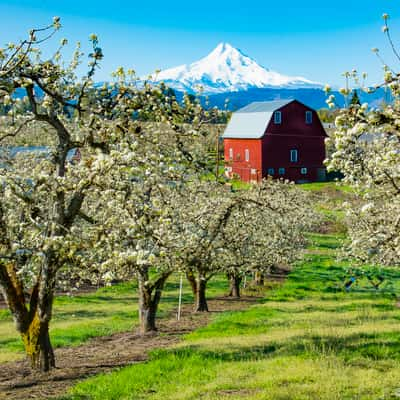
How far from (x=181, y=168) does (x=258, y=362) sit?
4.84 metres

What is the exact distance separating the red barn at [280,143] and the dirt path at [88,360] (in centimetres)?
5011

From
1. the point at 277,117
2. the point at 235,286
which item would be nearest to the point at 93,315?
the point at 235,286

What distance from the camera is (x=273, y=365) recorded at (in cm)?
1201

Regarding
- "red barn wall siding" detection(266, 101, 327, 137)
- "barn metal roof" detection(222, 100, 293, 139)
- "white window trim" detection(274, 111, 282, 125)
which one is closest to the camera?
"barn metal roof" detection(222, 100, 293, 139)

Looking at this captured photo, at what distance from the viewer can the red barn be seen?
72812mm

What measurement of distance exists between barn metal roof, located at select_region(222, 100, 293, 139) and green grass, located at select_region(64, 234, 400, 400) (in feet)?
178

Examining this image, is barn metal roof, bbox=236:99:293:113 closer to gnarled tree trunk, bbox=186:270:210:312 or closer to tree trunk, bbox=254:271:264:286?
tree trunk, bbox=254:271:264:286

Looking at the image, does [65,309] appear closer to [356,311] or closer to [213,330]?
[213,330]

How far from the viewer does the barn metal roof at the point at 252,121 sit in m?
73.3

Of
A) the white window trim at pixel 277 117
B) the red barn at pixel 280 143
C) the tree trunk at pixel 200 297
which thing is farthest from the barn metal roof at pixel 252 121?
the tree trunk at pixel 200 297

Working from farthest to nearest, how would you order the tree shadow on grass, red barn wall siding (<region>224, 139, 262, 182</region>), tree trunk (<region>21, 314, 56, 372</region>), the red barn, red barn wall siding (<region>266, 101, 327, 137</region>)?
red barn wall siding (<region>266, 101, 327, 137</region>) → the red barn → red barn wall siding (<region>224, 139, 262, 182</region>) → tree trunk (<region>21, 314, 56, 372</region>) → the tree shadow on grass

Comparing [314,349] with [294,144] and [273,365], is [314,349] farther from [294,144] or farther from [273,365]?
[294,144]

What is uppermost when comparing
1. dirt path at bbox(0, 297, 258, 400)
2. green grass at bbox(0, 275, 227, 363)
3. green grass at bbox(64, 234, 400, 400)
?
green grass at bbox(64, 234, 400, 400)

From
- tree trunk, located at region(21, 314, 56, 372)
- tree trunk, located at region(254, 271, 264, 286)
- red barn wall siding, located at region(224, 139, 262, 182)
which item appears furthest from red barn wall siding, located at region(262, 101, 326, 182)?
tree trunk, located at region(21, 314, 56, 372)
